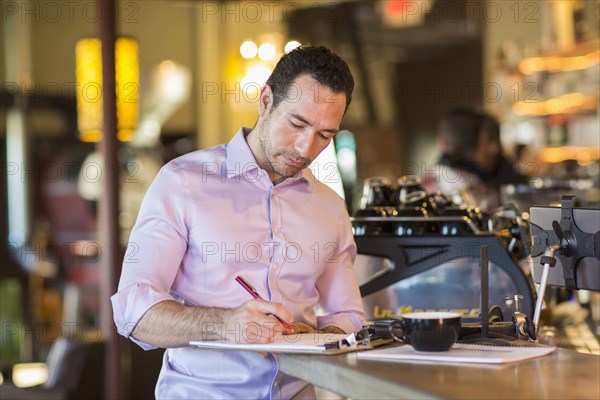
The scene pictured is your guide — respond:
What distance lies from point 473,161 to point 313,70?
2052mm

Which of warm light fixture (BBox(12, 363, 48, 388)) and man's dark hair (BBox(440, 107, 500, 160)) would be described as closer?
man's dark hair (BBox(440, 107, 500, 160))

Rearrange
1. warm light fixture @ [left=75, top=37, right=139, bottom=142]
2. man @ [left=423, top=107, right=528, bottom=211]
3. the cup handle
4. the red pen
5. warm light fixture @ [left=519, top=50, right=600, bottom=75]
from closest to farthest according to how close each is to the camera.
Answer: the cup handle, the red pen, man @ [left=423, top=107, right=528, bottom=211], warm light fixture @ [left=75, top=37, right=139, bottom=142], warm light fixture @ [left=519, top=50, right=600, bottom=75]

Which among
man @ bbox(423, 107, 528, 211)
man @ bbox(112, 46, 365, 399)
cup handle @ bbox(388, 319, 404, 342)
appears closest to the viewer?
cup handle @ bbox(388, 319, 404, 342)

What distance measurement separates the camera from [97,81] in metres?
6.93

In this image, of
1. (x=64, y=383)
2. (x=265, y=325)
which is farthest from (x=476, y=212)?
(x=64, y=383)

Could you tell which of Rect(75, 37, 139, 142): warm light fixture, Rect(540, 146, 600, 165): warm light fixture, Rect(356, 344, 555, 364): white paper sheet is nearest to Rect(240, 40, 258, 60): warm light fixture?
Rect(75, 37, 139, 142): warm light fixture

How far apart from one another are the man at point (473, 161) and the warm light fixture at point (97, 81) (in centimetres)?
286

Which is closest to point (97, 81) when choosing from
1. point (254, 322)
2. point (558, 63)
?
point (558, 63)

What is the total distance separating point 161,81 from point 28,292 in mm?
2369

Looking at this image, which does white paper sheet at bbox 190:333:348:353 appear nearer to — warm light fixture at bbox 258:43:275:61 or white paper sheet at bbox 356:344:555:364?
white paper sheet at bbox 356:344:555:364

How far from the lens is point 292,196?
2.21 meters

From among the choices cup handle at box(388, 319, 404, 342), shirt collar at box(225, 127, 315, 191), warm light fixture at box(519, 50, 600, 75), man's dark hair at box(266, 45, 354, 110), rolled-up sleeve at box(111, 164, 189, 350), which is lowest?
cup handle at box(388, 319, 404, 342)

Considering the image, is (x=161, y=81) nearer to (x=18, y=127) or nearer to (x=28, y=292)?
(x=18, y=127)

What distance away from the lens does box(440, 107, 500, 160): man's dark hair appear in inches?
171
